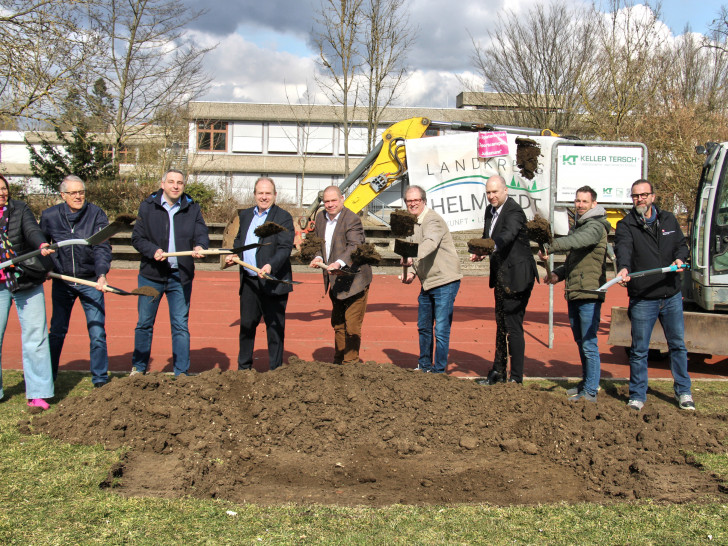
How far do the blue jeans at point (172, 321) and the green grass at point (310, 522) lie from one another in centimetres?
247

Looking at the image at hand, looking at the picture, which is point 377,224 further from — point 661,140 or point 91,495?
point 91,495

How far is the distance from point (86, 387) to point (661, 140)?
64.0ft

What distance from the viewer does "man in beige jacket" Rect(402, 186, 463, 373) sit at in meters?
7.06

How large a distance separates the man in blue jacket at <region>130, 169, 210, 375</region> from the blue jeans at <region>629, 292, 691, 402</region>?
4454 millimetres

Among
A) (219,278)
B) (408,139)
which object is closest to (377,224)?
(219,278)

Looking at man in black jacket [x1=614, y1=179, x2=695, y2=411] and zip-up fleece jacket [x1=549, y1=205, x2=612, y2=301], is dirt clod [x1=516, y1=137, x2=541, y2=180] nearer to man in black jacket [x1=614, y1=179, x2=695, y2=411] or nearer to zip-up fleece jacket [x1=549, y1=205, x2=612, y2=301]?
zip-up fleece jacket [x1=549, y1=205, x2=612, y2=301]

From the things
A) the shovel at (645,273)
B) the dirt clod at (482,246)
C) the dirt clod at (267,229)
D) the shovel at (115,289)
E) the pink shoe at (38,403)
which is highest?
the dirt clod at (267,229)

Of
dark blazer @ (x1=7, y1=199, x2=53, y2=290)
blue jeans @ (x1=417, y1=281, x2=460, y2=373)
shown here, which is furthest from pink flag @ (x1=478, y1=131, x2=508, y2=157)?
dark blazer @ (x1=7, y1=199, x2=53, y2=290)

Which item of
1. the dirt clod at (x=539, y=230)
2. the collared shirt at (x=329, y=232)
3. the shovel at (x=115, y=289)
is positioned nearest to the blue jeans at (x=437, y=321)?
the dirt clod at (x=539, y=230)

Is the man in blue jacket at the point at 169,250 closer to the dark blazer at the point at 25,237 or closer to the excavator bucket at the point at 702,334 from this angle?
the dark blazer at the point at 25,237

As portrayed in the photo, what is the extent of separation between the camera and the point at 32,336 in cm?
607

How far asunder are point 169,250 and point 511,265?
357 cm

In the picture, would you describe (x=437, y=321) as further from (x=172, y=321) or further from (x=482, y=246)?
(x=172, y=321)

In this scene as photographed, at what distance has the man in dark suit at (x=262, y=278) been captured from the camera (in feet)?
22.0
